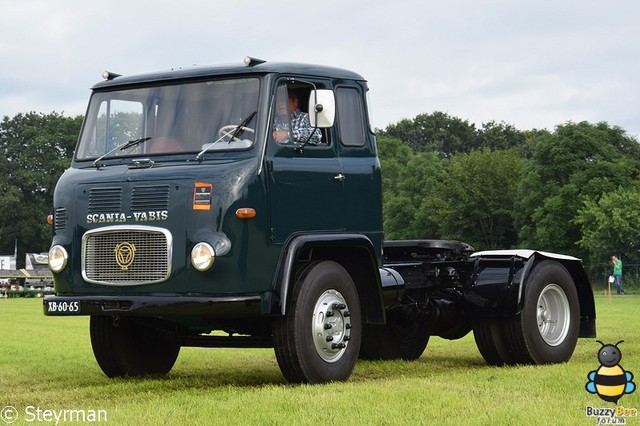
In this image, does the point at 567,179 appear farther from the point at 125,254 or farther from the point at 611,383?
the point at 611,383

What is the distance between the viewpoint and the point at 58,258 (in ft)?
35.8

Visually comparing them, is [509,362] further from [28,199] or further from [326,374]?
[28,199]

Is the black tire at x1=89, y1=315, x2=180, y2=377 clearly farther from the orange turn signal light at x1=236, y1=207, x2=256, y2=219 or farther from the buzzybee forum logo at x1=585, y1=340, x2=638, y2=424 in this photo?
the buzzybee forum logo at x1=585, y1=340, x2=638, y2=424

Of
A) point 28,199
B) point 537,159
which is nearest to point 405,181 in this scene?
point 537,159

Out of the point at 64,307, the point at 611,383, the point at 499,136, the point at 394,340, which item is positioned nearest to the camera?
the point at 611,383

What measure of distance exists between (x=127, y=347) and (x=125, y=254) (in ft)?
6.83

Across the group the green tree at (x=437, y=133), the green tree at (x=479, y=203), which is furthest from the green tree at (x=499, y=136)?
the green tree at (x=479, y=203)

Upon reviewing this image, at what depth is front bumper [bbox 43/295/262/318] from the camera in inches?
400

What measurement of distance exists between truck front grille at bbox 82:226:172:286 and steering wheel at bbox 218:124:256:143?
1094mm

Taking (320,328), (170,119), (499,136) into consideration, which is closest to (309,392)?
(320,328)

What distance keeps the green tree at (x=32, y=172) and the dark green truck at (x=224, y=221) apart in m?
89.4

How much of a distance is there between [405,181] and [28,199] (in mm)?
34138

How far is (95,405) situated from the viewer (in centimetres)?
934

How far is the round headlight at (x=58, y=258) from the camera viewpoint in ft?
35.7
